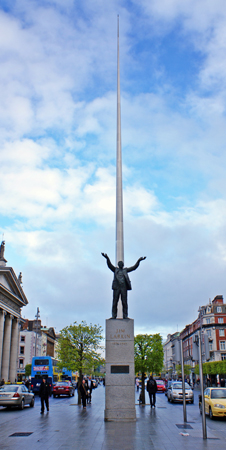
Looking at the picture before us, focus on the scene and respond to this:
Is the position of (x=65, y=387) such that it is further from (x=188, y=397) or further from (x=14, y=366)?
Answer: (x=14, y=366)

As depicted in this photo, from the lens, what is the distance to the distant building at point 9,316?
56969 mm

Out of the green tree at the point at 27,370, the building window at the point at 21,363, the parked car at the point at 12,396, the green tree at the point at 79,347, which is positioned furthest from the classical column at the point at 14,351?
the parked car at the point at 12,396

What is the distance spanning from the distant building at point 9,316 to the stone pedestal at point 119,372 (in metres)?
39.8

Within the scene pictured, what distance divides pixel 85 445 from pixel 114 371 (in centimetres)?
497

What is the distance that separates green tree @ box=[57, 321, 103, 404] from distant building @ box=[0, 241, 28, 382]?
898 inches

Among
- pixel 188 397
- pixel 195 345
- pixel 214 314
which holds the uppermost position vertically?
pixel 214 314

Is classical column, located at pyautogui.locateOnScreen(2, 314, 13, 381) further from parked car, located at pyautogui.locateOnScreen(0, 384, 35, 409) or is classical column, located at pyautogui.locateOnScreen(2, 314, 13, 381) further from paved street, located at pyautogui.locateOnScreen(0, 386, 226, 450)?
paved street, located at pyautogui.locateOnScreen(0, 386, 226, 450)

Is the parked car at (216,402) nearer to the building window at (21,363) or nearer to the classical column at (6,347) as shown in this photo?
the classical column at (6,347)

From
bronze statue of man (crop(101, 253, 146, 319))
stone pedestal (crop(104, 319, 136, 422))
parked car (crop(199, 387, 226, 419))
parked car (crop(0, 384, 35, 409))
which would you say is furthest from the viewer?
→ parked car (crop(0, 384, 35, 409))

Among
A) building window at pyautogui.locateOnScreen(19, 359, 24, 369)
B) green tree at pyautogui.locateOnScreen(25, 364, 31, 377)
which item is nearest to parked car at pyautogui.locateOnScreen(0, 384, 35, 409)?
green tree at pyautogui.locateOnScreen(25, 364, 31, 377)

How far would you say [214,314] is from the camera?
93812 mm

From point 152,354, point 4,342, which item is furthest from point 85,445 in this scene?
point 4,342

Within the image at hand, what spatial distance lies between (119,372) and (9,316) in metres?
48.6

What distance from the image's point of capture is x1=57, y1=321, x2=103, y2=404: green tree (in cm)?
3250
